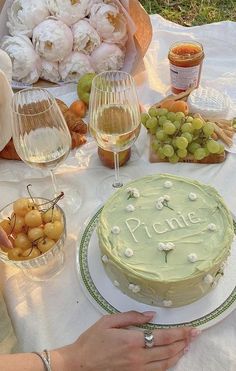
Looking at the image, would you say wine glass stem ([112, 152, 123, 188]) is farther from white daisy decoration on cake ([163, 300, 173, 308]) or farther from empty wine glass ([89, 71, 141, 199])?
white daisy decoration on cake ([163, 300, 173, 308])

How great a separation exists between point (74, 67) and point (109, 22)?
0.48 ft

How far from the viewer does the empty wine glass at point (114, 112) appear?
846mm

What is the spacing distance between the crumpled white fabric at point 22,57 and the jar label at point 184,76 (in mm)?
363

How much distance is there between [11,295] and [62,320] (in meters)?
0.10

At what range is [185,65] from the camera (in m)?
1.17

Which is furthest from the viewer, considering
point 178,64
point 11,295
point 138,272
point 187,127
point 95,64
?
point 95,64

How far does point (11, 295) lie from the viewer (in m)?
0.79

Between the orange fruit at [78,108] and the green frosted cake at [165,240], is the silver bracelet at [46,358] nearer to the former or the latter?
the green frosted cake at [165,240]

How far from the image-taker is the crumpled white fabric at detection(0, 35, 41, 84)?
123cm

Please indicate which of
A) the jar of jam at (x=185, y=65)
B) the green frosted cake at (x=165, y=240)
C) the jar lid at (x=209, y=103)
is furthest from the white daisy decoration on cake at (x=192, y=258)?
the jar of jam at (x=185, y=65)

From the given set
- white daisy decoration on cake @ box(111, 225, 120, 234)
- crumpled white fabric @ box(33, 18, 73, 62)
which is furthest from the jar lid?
white daisy decoration on cake @ box(111, 225, 120, 234)

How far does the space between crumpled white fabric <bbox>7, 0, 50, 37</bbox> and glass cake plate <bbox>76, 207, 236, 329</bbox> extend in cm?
72

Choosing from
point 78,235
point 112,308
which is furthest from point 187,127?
point 112,308

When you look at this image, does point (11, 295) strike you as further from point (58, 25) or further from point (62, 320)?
point (58, 25)
